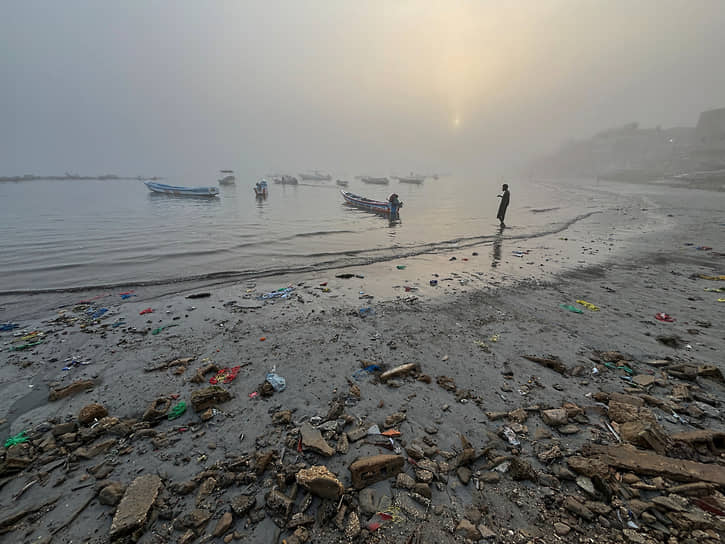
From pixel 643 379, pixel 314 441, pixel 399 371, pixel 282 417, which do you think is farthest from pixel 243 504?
pixel 643 379

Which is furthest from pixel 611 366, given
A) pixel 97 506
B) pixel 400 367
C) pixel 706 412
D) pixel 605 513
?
pixel 97 506

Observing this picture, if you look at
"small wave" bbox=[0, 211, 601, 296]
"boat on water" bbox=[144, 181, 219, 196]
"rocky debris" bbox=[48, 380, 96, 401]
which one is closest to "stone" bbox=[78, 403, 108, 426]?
"rocky debris" bbox=[48, 380, 96, 401]

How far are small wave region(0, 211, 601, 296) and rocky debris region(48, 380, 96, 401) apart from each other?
17.7ft

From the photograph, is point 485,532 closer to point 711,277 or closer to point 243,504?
point 243,504

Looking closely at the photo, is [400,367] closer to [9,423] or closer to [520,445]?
[520,445]

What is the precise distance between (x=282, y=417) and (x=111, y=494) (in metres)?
1.69

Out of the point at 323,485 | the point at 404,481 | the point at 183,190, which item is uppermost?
the point at 183,190

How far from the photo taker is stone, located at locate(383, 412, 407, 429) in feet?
11.7

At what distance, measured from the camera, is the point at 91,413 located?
3.68 metres

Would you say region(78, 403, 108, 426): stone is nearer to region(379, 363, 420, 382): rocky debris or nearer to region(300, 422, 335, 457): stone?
region(300, 422, 335, 457): stone

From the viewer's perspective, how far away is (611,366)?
4.71 metres

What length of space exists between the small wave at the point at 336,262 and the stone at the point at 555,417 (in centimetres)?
849

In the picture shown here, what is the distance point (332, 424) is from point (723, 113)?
5160 inches

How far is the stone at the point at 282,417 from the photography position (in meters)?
3.61
